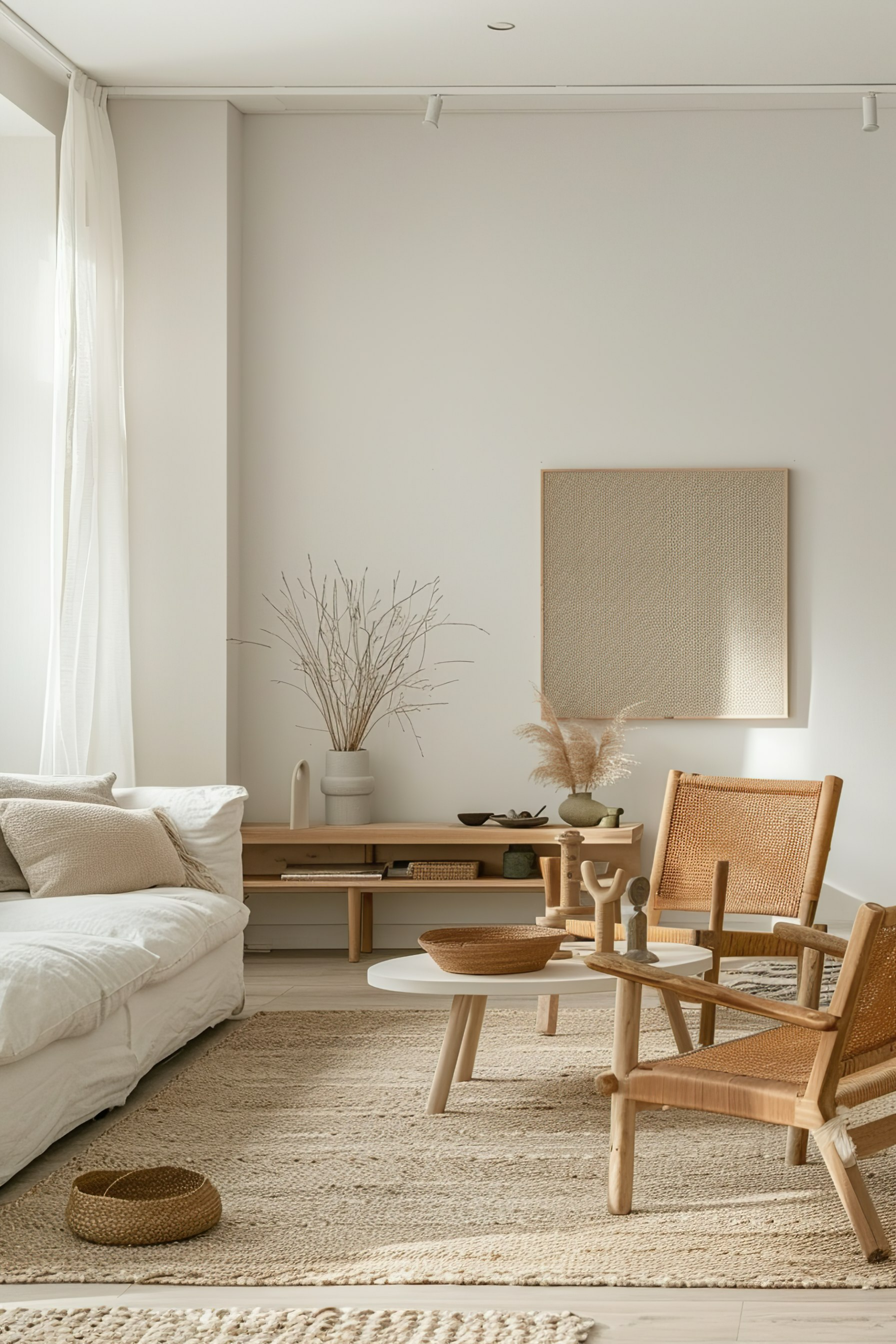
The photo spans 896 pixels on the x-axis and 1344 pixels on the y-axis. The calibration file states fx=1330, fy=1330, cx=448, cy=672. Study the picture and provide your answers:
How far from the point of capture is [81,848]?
390 centimetres

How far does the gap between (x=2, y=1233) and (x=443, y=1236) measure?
0.83 metres

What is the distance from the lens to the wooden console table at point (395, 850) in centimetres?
545

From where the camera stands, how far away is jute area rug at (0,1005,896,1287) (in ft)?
7.68

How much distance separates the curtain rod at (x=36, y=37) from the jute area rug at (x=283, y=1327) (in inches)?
175

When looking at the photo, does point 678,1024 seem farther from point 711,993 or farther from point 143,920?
point 143,920

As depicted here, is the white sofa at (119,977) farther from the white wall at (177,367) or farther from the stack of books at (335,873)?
the white wall at (177,367)

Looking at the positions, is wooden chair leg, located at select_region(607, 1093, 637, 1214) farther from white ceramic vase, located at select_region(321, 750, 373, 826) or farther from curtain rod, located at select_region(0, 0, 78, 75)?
curtain rod, located at select_region(0, 0, 78, 75)

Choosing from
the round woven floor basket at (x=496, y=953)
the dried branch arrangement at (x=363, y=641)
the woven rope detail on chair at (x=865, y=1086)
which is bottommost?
the woven rope detail on chair at (x=865, y=1086)

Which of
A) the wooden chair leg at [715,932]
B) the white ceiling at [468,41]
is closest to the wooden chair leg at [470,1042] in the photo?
the wooden chair leg at [715,932]

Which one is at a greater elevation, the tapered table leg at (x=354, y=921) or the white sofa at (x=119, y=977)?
the white sofa at (x=119, y=977)

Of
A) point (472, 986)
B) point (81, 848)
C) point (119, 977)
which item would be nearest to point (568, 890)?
point (472, 986)

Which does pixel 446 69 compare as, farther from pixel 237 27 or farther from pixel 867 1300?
pixel 867 1300

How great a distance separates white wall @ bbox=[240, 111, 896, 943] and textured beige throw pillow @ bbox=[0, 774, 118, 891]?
1609 millimetres

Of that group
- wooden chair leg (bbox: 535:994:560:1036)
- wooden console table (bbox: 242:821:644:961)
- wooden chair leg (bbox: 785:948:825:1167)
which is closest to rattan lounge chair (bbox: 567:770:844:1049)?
wooden chair leg (bbox: 535:994:560:1036)
